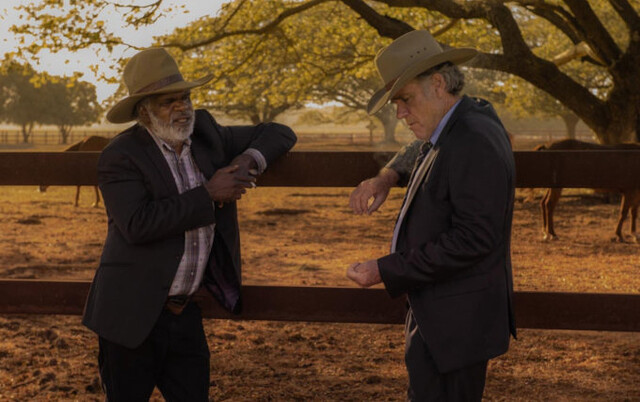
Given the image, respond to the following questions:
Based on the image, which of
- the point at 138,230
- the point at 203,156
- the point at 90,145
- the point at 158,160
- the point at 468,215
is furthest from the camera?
the point at 90,145

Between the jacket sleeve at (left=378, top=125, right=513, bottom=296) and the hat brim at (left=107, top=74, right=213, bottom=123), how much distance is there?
102 cm

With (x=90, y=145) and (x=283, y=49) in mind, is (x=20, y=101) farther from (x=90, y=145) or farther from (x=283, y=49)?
(x=283, y=49)

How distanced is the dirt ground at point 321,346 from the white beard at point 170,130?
76.5 inches

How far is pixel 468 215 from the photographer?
210 cm

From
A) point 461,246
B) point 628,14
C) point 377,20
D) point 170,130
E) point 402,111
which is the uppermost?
point 628,14

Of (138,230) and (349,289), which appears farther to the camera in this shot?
(349,289)

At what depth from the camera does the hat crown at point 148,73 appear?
2664 mm

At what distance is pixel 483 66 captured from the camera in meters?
14.4

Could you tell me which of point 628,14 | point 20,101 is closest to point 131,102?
point 628,14

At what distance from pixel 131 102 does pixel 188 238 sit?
0.53m

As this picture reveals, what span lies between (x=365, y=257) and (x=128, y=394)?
6.44m

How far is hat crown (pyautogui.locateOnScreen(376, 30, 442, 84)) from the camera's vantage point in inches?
88.9

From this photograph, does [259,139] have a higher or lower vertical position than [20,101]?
higher

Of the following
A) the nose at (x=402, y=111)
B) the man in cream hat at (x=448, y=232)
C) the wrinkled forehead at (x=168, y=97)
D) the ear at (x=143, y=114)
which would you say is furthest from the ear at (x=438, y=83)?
the ear at (x=143, y=114)
